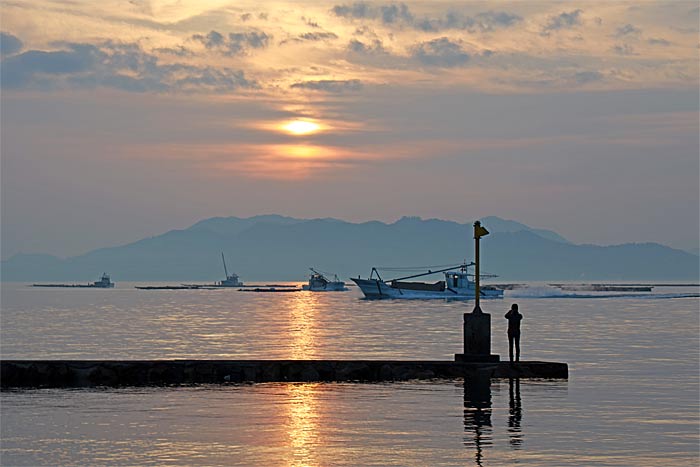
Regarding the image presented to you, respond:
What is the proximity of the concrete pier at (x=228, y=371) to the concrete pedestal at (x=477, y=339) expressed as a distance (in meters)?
0.60

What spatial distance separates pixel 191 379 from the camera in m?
36.5

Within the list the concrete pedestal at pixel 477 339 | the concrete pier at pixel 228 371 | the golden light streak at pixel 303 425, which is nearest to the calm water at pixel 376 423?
the golden light streak at pixel 303 425

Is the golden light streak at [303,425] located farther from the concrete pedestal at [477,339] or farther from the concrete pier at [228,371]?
the concrete pedestal at [477,339]

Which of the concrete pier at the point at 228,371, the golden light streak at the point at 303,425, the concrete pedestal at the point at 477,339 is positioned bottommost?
the golden light streak at the point at 303,425

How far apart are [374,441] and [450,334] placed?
187 feet

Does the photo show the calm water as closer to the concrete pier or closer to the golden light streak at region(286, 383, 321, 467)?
the golden light streak at region(286, 383, 321, 467)

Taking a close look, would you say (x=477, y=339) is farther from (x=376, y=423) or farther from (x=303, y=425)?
(x=303, y=425)

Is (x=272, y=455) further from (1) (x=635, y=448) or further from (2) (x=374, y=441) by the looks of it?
(1) (x=635, y=448)

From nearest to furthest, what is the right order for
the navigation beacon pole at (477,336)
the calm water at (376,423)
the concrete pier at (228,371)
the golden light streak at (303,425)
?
1. the golden light streak at (303,425)
2. the calm water at (376,423)
3. the concrete pier at (228,371)
4. the navigation beacon pole at (477,336)

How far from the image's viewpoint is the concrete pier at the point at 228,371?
35.9 meters

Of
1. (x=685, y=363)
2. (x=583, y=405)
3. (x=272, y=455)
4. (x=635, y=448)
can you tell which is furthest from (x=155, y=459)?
(x=685, y=363)

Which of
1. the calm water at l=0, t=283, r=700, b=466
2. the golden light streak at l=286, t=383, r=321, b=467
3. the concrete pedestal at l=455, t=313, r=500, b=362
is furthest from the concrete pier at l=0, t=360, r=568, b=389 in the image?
the golden light streak at l=286, t=383, r=321, b=467

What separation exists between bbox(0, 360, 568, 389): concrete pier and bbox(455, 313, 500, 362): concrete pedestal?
0.60 meters

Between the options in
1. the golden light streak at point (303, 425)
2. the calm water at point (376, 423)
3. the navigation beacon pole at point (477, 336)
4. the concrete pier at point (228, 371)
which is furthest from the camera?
the navigation beacon pole at point (477, 336)
